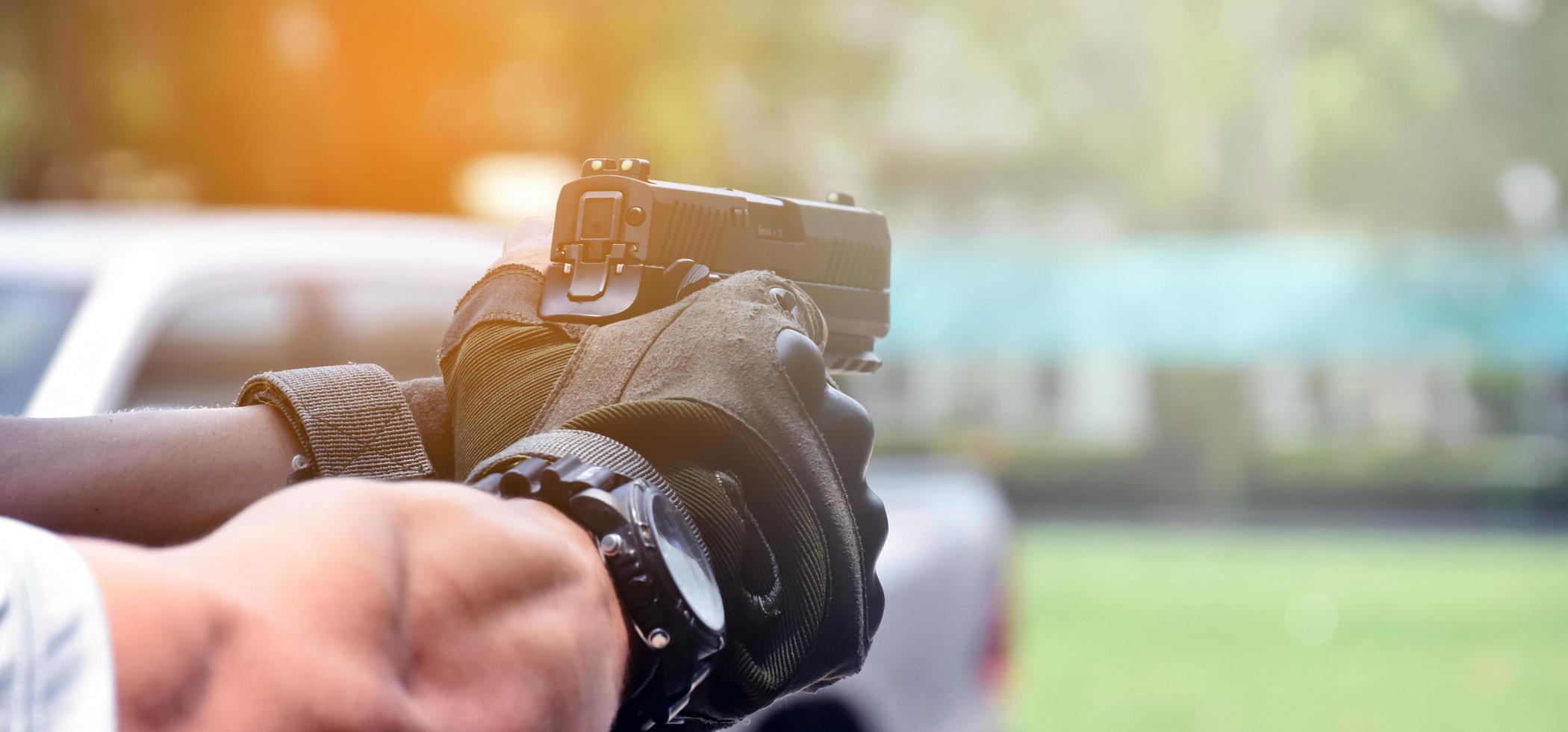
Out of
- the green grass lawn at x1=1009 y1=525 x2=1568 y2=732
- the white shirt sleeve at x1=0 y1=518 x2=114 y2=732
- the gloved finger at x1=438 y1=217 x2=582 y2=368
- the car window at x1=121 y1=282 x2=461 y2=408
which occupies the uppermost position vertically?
the gloved finger at x1=438 y1=217 x2=582 y2=368

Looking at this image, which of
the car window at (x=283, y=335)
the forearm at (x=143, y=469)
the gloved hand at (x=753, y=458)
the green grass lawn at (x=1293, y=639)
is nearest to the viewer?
the gloved hand at (x=753, y=458)

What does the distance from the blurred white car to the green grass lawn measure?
1491 mm

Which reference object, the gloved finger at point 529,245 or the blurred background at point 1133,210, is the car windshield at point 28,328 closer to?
the gloved finger at point 529,245

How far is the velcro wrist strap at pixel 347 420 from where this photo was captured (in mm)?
1144

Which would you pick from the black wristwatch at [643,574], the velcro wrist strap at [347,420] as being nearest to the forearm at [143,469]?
the velcro wrist strap at [347,420]

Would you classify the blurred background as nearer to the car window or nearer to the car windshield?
the car window

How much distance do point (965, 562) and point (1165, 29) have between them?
12.7 meters

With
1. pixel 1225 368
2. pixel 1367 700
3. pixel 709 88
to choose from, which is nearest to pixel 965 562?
pixel 1367 700

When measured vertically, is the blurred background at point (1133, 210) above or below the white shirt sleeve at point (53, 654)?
below

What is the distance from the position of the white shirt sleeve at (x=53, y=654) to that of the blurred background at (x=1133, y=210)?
6378 millimetres

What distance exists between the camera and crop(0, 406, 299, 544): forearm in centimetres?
110

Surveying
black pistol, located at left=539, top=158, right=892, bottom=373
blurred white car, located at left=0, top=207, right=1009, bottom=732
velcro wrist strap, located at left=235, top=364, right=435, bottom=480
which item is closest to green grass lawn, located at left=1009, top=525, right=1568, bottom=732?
blurred white car, located at left=0, top=207, right=1009, bottom=732

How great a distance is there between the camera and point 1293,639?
8.52 meters

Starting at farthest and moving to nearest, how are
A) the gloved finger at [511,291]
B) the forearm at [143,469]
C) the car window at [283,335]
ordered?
the car window at [283,335] → the gloved finger at [511,291] → the forearm at [143,469]
